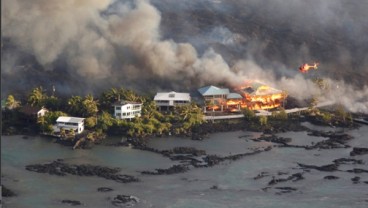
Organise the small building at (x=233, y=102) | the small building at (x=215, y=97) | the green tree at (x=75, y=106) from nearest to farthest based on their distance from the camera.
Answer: the green tree at (x=75, y=106)
the small building at (x=215, y=97)
the small building at (x=233, y=102)

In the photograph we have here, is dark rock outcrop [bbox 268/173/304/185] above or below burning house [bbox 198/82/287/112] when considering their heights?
below

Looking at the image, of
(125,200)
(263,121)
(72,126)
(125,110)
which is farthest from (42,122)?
(125,200)

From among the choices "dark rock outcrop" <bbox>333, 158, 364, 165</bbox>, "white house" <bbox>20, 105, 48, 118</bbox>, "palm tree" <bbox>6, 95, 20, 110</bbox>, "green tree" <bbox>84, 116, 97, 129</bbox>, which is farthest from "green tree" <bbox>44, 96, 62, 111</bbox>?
"dark rock outcrop" <bbox>333, 158, 364, 165</bbox>

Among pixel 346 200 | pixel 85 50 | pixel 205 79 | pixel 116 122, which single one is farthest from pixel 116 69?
pixel 346 200

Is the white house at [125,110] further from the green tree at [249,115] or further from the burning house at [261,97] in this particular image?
the burning house at [261,97]

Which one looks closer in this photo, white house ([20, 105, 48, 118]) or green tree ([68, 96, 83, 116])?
white house ([20, 105, 48, 118])

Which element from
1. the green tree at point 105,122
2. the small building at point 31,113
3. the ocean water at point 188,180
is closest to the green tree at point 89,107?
the green tree at point 105,122

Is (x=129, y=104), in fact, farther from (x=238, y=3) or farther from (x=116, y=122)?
(x=238, y=3)

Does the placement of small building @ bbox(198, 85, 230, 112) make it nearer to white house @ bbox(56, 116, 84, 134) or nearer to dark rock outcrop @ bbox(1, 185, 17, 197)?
white house @ bbox(56, 116, 84, 134)
